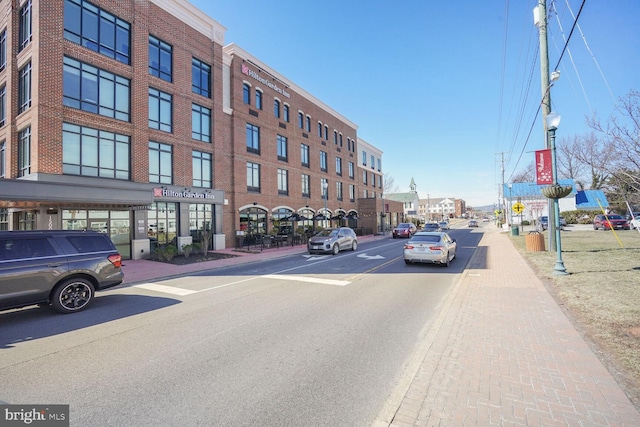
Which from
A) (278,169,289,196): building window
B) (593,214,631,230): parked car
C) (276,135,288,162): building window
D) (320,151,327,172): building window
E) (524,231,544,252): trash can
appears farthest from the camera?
(320,151,327,172): building window

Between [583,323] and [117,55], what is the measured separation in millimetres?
23210

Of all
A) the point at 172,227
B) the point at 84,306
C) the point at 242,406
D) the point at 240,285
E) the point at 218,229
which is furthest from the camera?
the point at 218,229

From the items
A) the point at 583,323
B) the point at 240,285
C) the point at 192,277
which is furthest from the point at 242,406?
the point at 192,277

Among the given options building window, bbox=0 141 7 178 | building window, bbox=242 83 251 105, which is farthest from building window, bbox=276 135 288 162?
building window, bbox=0 141 7 178

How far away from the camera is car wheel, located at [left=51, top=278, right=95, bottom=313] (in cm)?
704

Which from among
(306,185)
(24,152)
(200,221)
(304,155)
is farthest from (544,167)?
(304,155)

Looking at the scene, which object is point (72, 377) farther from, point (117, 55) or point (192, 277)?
point (117, 55)

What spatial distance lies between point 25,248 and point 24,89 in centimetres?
1512

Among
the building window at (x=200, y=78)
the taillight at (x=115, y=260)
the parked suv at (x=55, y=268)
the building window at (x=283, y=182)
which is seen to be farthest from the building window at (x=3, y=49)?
the building window at (x=283, y=182)

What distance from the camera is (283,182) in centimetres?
3105

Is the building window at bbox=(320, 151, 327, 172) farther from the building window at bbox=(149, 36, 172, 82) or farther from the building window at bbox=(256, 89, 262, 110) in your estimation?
the building window at bbox=(149, 36, 172, 82)

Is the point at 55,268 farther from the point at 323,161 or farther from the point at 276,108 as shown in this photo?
the point at 323,161

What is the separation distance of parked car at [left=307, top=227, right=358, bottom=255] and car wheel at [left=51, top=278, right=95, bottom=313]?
1234cm

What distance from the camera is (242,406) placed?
3.39 metres
